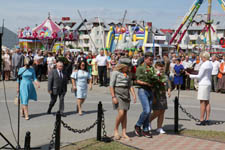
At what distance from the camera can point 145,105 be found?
786 cm

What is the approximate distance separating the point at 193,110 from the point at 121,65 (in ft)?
17.5

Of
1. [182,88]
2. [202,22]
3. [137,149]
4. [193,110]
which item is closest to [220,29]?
[202,22]

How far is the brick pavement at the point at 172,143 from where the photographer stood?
7160 mm

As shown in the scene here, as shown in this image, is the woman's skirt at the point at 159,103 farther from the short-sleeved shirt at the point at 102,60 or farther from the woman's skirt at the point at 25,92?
the short-sleeved shirt at the point at 102,60

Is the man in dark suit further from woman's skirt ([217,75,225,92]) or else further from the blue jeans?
woman's skirt ([217,75,225,92])

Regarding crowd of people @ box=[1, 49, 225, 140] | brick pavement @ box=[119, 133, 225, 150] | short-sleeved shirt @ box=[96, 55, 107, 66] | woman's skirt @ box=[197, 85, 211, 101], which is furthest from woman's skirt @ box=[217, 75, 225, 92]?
brick pavement @ box=[119, 133, 225, 150]

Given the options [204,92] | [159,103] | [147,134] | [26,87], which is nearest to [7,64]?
[26,87]

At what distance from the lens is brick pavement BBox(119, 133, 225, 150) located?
7.16 metres

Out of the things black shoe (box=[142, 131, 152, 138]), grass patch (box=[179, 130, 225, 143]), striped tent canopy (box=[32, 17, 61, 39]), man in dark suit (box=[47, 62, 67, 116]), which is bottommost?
grass patch (box=[179, 130, 225, 143])

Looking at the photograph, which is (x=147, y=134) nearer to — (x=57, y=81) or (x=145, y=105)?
(x=145, y=105)

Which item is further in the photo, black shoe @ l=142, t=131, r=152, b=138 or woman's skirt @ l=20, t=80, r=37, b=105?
woman's skirt @ l=20, t=80, r=37, b=105

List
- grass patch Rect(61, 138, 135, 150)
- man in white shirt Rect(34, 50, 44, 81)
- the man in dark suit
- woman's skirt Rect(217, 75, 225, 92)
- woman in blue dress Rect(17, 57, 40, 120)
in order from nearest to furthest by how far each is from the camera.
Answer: grass patch Rect(61, 138, 135, 150) < woman in blue dress Rect(17, 57, 40, 120) < the man in dark suit < woman's skirt Rect(217, 75, 225, 92) < man in white shirt Rect(34, 50, 44, 81)

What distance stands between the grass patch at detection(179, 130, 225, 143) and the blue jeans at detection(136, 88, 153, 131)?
39.3 inches

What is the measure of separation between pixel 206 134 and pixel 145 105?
1.59m
